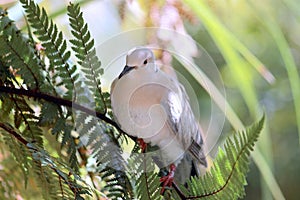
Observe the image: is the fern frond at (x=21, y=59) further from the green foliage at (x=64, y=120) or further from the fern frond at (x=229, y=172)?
the fern frond at (x=229, y=172)

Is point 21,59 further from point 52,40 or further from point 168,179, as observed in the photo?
point 168,179

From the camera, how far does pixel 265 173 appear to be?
519 mm

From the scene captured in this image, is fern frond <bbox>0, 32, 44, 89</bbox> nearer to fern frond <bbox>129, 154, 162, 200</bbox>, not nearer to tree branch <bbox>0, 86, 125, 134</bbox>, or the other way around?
tree branch <bbox>0, 86, 125, 134</bbox>

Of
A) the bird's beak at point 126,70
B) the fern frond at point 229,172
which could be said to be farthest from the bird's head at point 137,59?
the fern frond at point 229,172

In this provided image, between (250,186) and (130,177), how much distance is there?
0.91m

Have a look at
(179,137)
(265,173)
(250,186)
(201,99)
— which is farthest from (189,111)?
(250,186)

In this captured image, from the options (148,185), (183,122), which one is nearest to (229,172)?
(148,185)

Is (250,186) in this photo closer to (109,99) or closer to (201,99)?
(201,99)

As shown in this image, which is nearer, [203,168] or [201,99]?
[203,168]

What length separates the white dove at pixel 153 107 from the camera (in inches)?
14.0

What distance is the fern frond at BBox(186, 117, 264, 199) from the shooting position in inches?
10.1

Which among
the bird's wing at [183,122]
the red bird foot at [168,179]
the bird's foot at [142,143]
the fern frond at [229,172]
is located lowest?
the fern frond at [229,172]

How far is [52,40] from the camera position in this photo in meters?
0.34

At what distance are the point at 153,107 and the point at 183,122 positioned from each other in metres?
0.05
